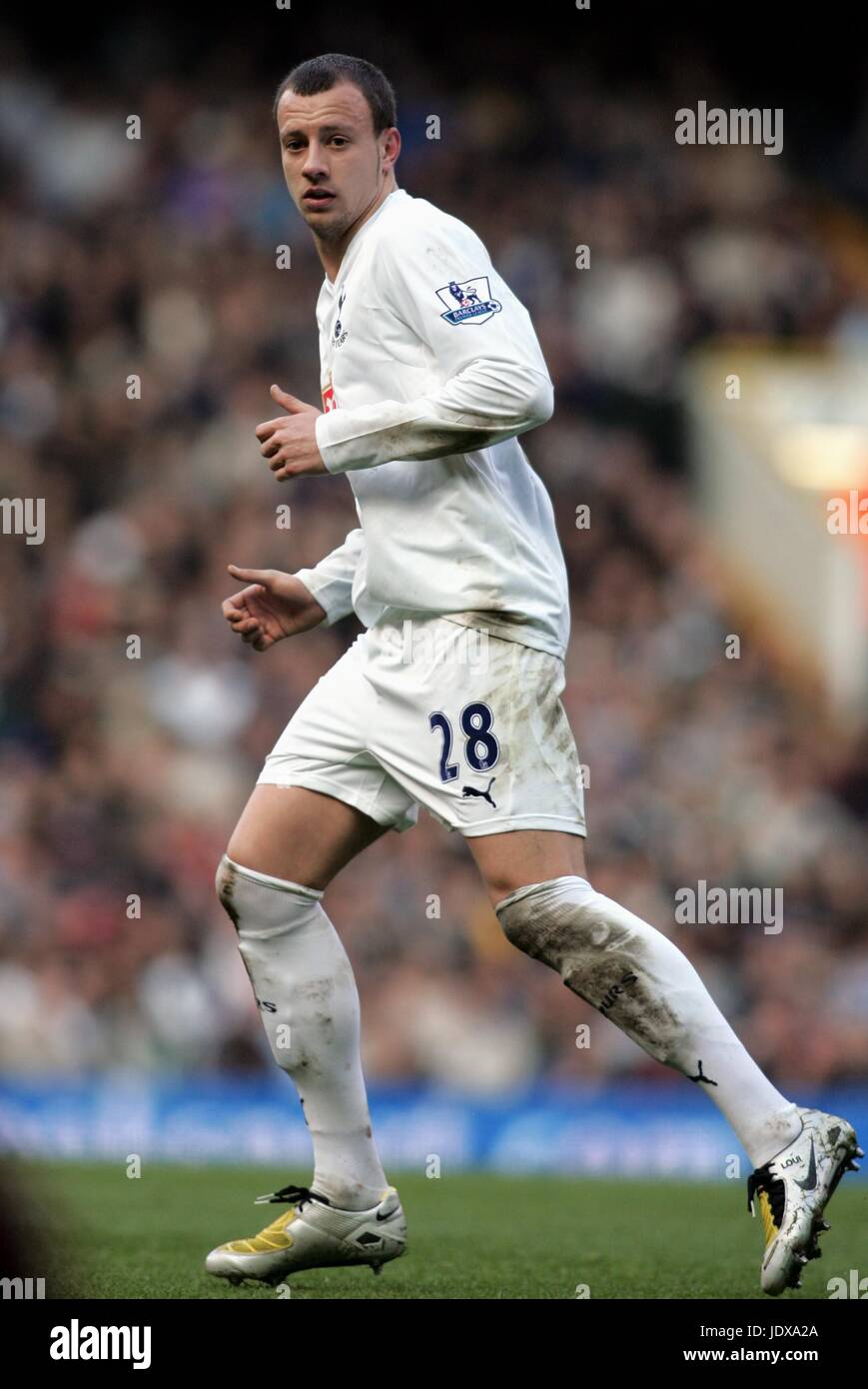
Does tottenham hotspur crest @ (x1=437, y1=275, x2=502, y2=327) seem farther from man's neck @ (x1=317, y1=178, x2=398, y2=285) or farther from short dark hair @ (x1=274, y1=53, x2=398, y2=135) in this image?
short dark hair @ (x1=274, y1=53, x2=398, y2=135)

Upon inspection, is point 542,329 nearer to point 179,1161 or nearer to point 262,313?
point 262,313

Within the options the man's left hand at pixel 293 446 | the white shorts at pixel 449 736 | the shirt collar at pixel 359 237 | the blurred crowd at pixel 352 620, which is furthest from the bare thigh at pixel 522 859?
the blurred crowd at pixel 352 620

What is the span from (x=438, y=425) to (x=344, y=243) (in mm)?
642

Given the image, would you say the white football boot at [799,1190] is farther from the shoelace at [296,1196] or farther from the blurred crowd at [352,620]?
the blurred crowd at [352,620]

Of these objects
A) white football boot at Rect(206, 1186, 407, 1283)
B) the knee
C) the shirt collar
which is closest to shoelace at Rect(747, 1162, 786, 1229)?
the knee

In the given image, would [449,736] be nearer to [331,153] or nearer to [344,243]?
[344,243]

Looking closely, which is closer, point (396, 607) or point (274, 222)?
point (396, 607)

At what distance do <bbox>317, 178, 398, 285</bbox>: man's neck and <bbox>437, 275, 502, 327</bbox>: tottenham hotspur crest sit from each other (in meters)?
0.36

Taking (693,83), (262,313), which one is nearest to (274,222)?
(262,313)

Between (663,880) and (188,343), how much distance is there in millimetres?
5089

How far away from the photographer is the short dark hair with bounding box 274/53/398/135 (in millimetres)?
4543

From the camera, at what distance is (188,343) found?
13.8 meters

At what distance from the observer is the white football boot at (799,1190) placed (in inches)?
158

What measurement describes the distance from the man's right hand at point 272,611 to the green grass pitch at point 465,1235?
5.11 feet
